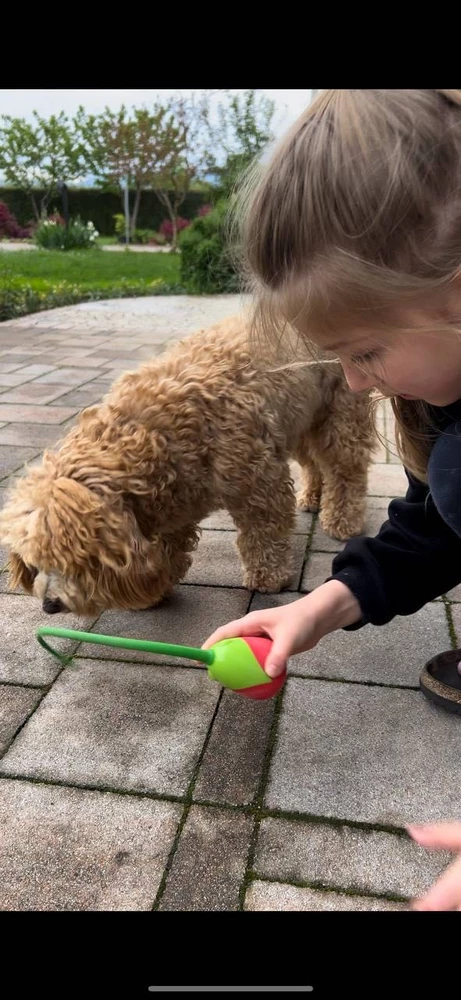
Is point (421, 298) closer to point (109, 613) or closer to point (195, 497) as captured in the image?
point (195, 497)

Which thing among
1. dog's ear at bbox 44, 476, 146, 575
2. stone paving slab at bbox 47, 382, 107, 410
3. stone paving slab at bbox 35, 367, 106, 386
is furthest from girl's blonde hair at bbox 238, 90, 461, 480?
stone paving slab at bbox 35, 367, 106, 386

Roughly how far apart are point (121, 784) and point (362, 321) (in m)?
1.35

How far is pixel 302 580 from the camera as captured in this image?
2.90 meters

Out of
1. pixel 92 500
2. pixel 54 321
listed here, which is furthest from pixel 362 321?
pixel 54 321

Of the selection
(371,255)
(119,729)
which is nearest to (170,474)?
(119,729)

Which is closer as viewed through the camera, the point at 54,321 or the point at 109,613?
the point at 109,613

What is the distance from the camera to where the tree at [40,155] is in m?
22.7

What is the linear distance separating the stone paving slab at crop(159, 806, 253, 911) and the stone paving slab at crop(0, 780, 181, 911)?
0.04m

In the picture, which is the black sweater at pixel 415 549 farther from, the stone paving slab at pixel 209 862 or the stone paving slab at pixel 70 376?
the stone paving slab at pixel 70 376

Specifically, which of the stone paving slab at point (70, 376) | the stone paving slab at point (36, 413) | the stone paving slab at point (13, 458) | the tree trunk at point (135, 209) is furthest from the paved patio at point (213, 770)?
the tree trunk at point (135, 209)

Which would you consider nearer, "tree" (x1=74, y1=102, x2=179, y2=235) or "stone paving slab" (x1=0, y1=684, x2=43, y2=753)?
"stone paving slab" (x1=0, y1=684, x2=43, y2=753)

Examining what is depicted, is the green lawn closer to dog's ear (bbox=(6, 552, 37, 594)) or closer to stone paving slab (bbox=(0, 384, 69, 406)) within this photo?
stone paving slab (bbox=(0, 384, 69, 406))

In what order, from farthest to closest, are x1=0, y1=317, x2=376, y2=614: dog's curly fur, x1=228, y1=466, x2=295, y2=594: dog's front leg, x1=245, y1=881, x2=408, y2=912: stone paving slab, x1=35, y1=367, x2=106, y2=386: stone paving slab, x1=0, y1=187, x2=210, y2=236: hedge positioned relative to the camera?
x1=0, y1=187, x2=210, y2=236: hedge < x1=35, y1=367, x2=106, y2=386: stone paving slab < x1=228, y1=466, x2=295, y2=594: dog's front leg < x1=0, y1=317, x2=376, y2=614: dog's curly fur < x1=245, y1=881, x2=408, y2=912: stone paving slab

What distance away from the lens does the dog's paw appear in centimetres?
356
